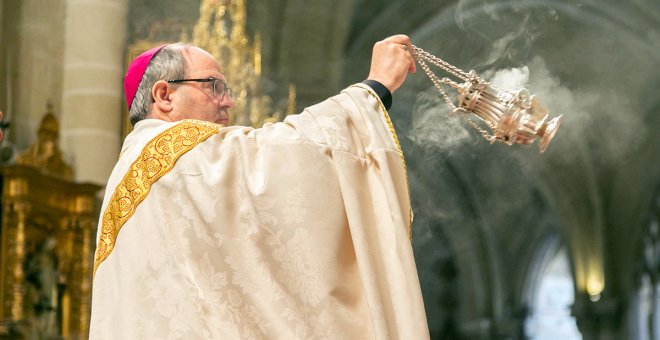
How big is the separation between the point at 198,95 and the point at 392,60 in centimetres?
→ 52

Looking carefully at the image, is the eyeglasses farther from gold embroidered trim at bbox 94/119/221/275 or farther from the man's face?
gold embroidered trim at bbox 94/119/221/275

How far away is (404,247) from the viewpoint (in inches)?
112

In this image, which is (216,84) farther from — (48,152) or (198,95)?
(48,152)

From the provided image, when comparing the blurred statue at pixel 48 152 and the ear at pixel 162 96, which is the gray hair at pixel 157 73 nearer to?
the ear at pixel 162 96

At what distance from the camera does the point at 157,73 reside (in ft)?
10.5

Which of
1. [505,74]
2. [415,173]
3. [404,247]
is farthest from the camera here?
[415,173]

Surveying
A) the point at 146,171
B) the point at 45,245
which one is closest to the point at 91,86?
the point at 45,245

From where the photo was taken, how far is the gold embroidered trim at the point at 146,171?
9.75 ft

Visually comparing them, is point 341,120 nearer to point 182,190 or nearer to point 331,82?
point 182,190

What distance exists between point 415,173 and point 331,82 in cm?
345

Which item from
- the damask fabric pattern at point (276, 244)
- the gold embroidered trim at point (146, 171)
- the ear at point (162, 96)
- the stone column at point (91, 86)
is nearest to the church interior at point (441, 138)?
the stone column at point (91, 86)

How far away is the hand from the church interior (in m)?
4.37

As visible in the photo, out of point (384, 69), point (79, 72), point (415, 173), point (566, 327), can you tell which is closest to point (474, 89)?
point (384, 69)

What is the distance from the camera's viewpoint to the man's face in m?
3.16
